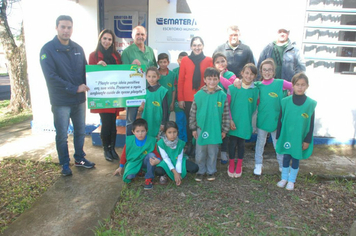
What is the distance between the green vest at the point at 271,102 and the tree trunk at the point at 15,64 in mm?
7187

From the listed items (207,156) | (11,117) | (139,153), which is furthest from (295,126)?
(11,117)

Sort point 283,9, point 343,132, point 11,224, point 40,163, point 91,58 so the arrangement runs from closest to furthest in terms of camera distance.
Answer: point 11,224 < point 91,58 < point 40,163 < point 283,9 < point 343,132

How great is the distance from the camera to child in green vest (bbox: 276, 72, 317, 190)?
341 cm

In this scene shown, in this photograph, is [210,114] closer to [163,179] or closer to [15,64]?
[163,179]

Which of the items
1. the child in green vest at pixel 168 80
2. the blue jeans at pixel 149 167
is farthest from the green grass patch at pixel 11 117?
the blue jeans at pixel 149 167

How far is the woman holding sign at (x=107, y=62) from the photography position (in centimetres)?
384

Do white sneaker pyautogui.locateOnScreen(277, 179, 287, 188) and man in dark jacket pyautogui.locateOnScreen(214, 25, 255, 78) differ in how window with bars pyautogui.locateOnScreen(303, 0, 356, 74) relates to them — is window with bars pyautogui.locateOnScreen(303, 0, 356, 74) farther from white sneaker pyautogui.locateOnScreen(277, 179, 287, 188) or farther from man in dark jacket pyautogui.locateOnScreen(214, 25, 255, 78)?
white sneaker pyautogui.locateOnScreen(277, 179, 287, 188)

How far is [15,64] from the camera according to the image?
7852 millimetres

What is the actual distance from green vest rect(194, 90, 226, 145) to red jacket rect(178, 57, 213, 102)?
0.49m

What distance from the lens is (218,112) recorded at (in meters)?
3.58

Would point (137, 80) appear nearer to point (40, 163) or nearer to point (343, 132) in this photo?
point (40, 163)

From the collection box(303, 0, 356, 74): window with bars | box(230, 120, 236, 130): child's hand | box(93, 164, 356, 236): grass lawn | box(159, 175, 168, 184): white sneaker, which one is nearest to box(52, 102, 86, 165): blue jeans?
box(93, 164, 356, 236): grass lawn

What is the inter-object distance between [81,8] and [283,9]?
12.5ft

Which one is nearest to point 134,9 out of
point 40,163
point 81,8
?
point 81,8
